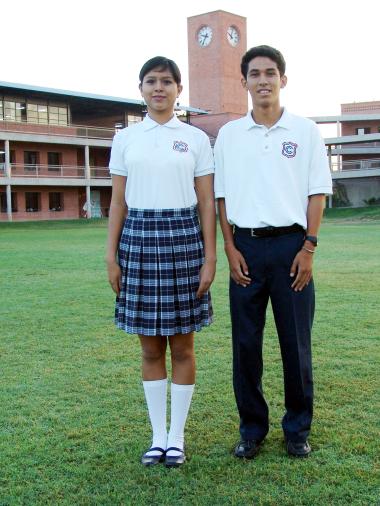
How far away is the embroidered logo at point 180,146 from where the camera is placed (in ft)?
10.4

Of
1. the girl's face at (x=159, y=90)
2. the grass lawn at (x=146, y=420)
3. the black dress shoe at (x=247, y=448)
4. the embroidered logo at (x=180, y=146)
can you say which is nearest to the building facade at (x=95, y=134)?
the grass lawn at (x=146, y=420)

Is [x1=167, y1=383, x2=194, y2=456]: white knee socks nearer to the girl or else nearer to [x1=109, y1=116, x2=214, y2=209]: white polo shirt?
the girl

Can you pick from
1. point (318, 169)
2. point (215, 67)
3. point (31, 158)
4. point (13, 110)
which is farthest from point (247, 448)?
point (215, 67)

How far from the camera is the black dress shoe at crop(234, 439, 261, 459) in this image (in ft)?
10.6

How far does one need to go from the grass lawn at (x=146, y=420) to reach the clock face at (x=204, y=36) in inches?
1886

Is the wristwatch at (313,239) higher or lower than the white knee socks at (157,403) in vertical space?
higher

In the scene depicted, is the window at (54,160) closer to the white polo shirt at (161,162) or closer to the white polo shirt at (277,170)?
Answer: the white polo shirt at (161,162)

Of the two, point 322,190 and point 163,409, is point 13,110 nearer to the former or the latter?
point 163,409

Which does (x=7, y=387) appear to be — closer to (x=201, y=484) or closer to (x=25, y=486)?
(x=25, y=486)

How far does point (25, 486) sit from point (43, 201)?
38.2 metres

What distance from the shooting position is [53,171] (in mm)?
40312

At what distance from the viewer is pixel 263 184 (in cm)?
317

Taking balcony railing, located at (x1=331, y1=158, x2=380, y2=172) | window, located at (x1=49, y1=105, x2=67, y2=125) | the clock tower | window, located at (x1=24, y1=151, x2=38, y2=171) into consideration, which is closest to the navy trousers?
window, located at (x1=24, y1=151, x2=38, y2=171)

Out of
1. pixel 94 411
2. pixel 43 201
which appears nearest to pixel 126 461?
pixel 94 411
